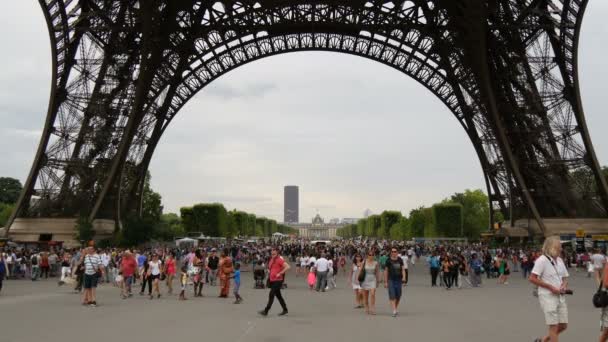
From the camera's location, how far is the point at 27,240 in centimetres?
4341

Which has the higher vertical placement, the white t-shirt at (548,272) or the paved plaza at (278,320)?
the white t-shirt at (548,272)

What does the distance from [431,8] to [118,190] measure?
26.9 m

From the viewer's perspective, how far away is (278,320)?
15461 millimetres

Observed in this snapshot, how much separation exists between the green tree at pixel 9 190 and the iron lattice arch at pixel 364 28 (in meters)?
77.7

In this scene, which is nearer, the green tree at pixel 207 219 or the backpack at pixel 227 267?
the backpack at pixel 227 267

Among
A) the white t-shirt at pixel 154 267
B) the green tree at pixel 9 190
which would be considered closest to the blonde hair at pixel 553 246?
the white t-shirt at pixel 154 267

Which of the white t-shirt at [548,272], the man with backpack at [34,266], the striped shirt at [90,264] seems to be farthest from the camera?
the man with backpack at [34,266]

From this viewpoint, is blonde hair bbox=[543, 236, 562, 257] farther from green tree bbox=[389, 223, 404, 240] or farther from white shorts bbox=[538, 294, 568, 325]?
green tree bbox=[389, 223, 404, 240]

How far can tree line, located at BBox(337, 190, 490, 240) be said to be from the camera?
101500 mm

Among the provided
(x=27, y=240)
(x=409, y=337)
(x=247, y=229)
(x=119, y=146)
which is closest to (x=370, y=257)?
(x=409, y=337)

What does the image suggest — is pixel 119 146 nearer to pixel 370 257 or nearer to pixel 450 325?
pixel 370 257

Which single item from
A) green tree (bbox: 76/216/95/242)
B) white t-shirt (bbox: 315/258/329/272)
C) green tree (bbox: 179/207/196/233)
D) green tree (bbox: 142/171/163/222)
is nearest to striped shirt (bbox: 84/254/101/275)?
white t-shirt (bbox: 315/258/329/272)

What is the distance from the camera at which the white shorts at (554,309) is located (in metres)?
9.17

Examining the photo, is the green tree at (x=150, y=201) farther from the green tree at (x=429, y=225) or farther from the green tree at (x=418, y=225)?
the green tree at (x=418, y=225)
